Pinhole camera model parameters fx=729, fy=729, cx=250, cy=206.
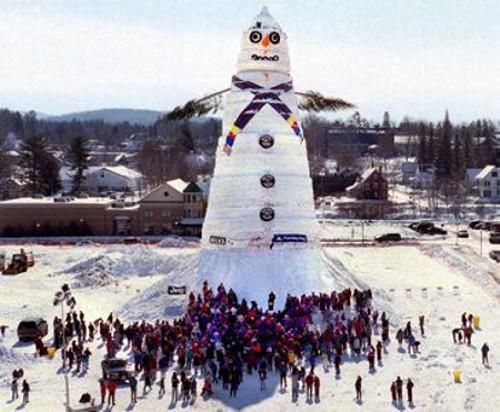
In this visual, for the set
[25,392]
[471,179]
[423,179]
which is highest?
[423,179]

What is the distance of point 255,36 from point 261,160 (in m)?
5.13

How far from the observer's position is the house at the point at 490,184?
8588 cm

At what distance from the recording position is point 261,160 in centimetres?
2911

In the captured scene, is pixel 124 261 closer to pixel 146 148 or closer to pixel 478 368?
pixel 478 368

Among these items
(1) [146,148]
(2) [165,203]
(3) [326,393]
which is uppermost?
(1) [146,148]

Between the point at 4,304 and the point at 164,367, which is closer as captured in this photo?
the point at 164,367

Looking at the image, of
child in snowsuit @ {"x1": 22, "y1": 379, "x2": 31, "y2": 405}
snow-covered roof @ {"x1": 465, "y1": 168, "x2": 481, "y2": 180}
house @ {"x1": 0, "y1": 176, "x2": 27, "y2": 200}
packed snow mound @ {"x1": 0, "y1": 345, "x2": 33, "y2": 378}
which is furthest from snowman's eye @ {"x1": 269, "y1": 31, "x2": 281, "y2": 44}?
snow-covered roof @ {"x1": 465, "y1": 168, "x2": 481, "y2": 180}

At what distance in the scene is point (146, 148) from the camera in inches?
4510

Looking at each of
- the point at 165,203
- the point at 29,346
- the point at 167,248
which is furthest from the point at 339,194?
the point at 29,346

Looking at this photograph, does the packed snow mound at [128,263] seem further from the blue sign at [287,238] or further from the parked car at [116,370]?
A: the parked car at [116,370]

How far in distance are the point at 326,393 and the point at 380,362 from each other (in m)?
3.29

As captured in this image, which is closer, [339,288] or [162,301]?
[162,301]

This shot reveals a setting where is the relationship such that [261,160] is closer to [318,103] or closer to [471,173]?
[318,103]

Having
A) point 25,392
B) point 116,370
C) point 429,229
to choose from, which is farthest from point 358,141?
point 25,392
